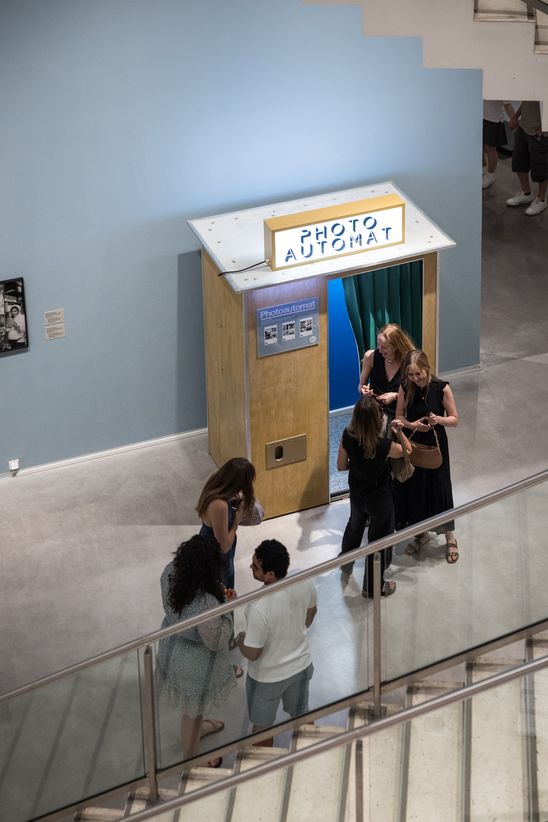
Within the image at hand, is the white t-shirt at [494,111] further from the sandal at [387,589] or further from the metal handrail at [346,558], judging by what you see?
the sandal at [387,589]

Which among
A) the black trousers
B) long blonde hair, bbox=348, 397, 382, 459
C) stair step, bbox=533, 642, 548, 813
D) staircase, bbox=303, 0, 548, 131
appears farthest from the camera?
the black trousers

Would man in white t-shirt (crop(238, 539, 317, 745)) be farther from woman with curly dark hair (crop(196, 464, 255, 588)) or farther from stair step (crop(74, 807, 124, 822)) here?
woman with curly dark hair (crop(196, 464, 255, 588))

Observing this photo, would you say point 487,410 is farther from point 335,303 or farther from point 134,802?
point 134,802

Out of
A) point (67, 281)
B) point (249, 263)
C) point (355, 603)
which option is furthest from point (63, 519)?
point (355, 603)

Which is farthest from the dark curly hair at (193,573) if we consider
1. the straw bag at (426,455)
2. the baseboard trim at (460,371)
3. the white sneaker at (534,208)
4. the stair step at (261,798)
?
the white sneaker at (534,208)

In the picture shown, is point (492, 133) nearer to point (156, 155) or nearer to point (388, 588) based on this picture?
point (156, 155)

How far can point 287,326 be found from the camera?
8.44 meters

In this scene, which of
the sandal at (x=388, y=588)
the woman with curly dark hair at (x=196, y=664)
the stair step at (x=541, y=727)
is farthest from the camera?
the woman with curly dark hair at (x=196, y=664)

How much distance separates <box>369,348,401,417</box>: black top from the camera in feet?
27.1

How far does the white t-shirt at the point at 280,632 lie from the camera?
Answer: 5.61 meters

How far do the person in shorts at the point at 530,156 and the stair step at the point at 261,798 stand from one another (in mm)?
8522

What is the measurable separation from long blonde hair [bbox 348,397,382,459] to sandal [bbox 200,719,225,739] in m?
2.13

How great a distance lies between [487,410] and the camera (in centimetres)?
1009

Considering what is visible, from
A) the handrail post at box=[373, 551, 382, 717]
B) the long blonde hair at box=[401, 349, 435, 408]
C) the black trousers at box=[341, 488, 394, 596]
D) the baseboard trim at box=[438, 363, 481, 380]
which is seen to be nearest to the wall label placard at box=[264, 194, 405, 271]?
the long blonde hair at box=[401, 349, 435, 408]
